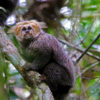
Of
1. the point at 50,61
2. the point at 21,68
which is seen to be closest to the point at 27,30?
the point at 50,61

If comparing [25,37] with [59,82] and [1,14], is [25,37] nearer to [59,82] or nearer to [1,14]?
[59,82]

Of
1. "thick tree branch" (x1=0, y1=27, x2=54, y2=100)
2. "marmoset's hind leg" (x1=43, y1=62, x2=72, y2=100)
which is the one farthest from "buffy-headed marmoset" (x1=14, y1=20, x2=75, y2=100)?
"thick tree branch" (x1=0, y1=27, x2=54, y2=100)

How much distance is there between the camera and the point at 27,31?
3.72 meters

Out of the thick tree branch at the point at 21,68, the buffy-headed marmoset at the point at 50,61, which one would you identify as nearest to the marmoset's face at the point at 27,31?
the buffy-headed marmoset at the point at 50,61

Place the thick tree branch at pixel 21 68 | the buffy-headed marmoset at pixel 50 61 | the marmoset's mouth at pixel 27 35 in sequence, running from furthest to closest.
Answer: the marmoset's mouth at pixel 27 35 → the buffy-headed marmoset at pixel 50 61 → the thick tree branch at pixel 21 68

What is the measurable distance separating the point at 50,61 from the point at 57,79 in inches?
11.6

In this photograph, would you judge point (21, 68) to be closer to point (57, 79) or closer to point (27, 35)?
point (57, 79)

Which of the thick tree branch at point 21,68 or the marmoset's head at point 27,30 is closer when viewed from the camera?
the thick tree branch at point 21,68

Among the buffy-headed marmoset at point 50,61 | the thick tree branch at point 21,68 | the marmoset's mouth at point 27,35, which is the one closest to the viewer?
the thick tree branch at point 21,68

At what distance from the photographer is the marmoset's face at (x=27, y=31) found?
12.0ft

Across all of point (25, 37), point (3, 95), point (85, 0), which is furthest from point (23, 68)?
point (85, 0)

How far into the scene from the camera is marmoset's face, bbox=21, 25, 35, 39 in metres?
3.67

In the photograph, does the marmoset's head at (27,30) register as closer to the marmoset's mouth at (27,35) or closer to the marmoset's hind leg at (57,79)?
the marmoset's mouth at (27,35)

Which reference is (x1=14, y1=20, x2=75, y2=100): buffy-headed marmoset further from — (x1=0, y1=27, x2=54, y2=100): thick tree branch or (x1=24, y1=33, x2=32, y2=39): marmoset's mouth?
(x1=0, y1=27, x2=54, y2=100): thick tree branch
